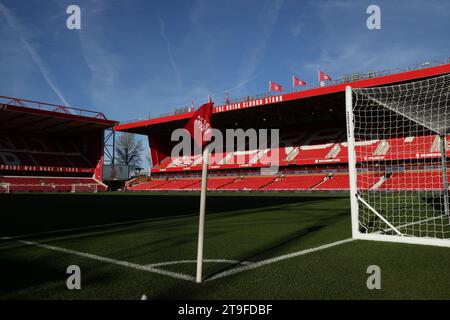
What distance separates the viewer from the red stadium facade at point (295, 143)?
25.5 meters

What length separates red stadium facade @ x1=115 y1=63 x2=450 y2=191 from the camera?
1003 inches

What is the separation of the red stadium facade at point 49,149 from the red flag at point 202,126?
37877mm

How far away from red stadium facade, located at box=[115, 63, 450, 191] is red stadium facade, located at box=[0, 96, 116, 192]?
6109 millimetres

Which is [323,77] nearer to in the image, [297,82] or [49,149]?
[297,82]

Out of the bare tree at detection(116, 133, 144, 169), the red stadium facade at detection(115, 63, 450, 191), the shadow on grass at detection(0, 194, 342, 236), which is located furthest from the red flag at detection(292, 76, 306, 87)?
the bare tree at detection(116, 133, 144, 169)

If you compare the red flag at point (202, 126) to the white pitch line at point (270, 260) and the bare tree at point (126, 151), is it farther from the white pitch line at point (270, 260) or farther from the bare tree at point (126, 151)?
the bare tree at point (126, 151)

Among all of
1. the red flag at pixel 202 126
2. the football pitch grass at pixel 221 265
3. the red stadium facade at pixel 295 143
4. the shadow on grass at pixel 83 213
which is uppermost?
the red stadium facade at pixel 295 143

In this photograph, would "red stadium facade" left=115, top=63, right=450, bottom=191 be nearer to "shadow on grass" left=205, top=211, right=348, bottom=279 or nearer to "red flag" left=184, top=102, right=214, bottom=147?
"shadow on grass" left=205, top=211, right=348, bottom=279

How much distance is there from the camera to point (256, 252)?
14.6ft

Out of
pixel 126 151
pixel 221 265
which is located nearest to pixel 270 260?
pixel 221 265

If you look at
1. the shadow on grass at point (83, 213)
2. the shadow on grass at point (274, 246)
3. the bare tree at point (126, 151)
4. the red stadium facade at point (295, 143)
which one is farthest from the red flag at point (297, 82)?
the bare tree at point (126, 151)
